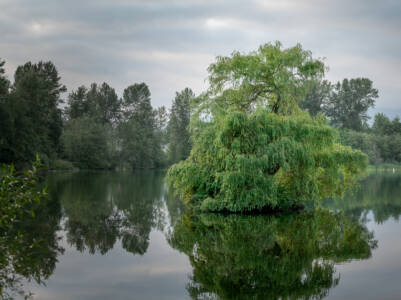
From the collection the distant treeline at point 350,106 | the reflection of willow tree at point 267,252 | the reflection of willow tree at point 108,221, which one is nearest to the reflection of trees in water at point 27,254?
the reflection of willow tree at point 108,221

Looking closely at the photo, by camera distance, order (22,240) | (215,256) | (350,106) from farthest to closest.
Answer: (350,106) → (22,240) → (215,256)

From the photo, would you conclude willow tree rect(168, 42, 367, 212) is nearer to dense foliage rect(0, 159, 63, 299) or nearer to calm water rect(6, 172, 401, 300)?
calm water rect(6, 172, 401, 300)

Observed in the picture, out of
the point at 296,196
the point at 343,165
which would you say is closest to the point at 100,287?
the point at 296,196

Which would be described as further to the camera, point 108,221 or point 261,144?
point 261,144

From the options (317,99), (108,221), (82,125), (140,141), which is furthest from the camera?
(317,99)

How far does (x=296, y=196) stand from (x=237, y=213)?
8.93 feet

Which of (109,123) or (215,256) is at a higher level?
(109,123)

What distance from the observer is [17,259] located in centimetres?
896

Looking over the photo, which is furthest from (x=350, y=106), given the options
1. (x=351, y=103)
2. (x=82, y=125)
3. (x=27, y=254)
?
(x=27, y=254)

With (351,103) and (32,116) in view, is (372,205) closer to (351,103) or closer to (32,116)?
(32,116)

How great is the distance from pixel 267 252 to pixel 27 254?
5385mm

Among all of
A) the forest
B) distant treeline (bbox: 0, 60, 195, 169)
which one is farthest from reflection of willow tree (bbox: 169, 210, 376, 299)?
the forest

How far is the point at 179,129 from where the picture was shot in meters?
85.2

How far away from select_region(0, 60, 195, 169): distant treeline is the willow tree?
1038 inches
